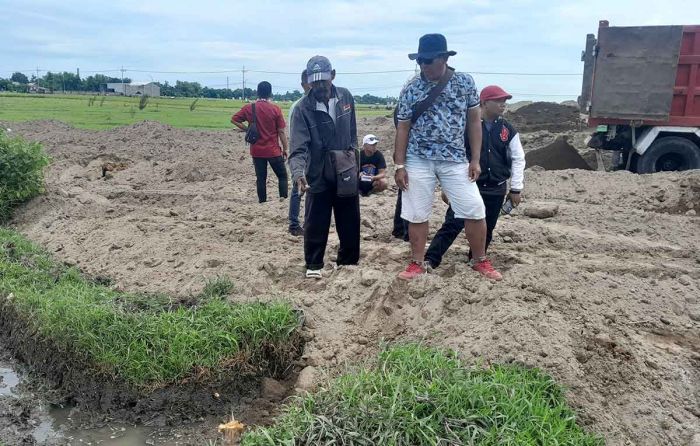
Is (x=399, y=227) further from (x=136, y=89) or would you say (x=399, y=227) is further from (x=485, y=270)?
(x=136, y=89)

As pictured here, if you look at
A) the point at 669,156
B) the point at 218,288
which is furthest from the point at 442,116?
the point at 669,156

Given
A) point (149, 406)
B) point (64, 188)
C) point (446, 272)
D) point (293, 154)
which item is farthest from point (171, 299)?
point (64, 188)

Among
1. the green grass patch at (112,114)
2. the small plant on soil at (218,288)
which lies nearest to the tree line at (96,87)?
the green grass patch at (112,114)

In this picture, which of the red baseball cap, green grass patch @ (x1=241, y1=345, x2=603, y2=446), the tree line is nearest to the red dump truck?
the red baseball cap

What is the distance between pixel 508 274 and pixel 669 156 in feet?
24.7

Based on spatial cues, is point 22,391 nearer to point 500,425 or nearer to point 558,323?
point 500,425

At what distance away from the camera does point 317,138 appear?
559 centimetres

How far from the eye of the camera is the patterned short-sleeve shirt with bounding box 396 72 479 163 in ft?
16.8

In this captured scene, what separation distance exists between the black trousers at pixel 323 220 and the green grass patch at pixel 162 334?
859 millimetres

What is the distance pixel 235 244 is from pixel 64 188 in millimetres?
5392

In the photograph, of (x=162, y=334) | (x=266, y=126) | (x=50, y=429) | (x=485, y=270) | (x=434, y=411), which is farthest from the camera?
(x=266, y=126)

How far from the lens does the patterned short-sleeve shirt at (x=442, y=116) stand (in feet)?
16.8

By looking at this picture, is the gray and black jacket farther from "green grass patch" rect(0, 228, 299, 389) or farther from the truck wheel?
the truck wheel

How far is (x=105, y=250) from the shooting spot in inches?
288
